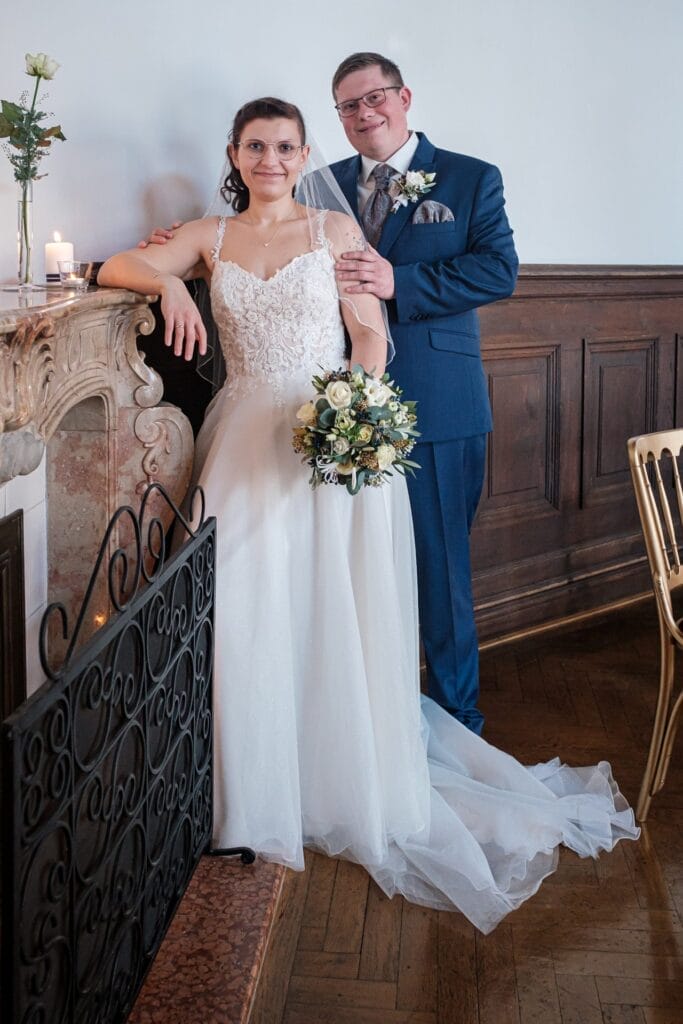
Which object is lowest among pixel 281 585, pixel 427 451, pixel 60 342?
pixel 281 585

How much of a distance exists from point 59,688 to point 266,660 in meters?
1.29

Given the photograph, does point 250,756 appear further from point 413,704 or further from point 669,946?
point 669,946

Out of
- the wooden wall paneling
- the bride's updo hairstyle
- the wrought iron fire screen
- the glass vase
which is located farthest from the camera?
the wooden wall paneling

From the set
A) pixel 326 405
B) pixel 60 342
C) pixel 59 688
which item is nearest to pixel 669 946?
pixel 326 405

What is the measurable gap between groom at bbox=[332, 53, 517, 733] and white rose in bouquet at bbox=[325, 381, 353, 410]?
545 mm

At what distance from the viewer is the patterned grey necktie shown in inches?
132

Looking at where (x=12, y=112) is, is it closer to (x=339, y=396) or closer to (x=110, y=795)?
(x=339, y=396)

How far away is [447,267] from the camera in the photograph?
10.8 feet

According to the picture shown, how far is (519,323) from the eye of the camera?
4395 millimetres

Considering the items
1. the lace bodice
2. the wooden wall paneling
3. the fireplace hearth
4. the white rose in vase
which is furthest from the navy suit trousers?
the white rose in vase

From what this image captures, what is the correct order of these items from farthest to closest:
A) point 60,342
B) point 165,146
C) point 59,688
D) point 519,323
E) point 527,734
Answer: point 519,323, point 527,734, point 165,146, point 60,342, point 59,688

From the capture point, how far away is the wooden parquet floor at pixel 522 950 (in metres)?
2.34

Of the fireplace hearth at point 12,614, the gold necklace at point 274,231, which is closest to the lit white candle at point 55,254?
the gold necklace at point 274,231

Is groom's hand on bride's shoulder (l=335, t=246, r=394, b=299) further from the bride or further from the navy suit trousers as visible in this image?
the navy suit trousers
